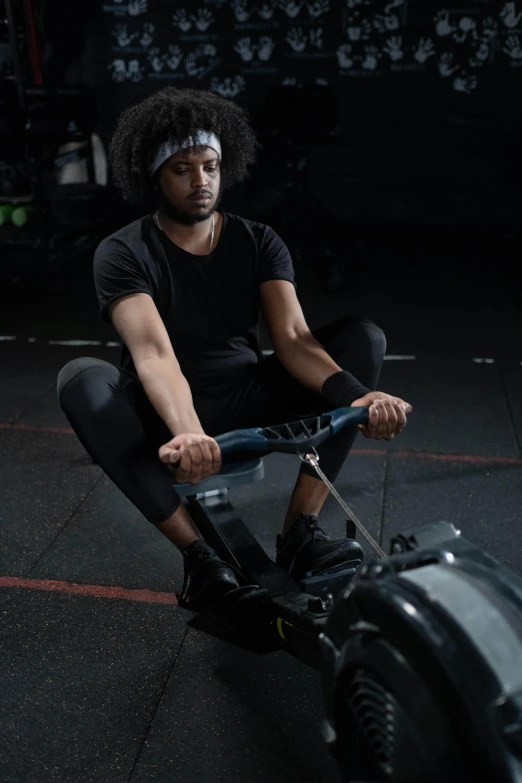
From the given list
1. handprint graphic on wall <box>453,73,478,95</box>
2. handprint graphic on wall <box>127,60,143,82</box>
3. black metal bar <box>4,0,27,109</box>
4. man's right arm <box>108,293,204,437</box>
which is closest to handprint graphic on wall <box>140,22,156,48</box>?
handprint graphic on wall <box>127,60,143,82</box>

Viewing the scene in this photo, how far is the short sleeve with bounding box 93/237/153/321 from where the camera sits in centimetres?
210

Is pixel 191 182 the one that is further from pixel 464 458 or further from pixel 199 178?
pixel 464 458

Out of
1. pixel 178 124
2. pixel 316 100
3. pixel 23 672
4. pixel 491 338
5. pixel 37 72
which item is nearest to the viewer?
pixel 23 672

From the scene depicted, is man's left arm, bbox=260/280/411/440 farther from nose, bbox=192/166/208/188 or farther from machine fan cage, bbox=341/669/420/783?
machine fan cage, bbox=341/669/420/783

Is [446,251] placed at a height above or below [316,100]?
below

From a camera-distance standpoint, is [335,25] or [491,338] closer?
[491,338]

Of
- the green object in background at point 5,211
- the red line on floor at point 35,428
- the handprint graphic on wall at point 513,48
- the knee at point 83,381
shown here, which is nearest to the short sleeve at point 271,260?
the knee at point 83,381

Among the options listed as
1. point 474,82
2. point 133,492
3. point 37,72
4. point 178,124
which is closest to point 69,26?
point 37,72

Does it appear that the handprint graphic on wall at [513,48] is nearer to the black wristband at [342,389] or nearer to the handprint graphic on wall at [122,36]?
the handprint graphic on wall at [122,36]

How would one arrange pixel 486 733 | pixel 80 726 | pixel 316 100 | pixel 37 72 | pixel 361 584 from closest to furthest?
pixel 486 733
pixel 361 584
pixel 80 726
pixel 316 100
pixel 37 72

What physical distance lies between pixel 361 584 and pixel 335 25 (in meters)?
5.11

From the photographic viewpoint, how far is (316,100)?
4.77 m

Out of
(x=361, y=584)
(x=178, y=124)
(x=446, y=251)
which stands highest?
(x=178, y=124)

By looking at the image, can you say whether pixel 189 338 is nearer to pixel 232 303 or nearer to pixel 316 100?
pixel 232 303
